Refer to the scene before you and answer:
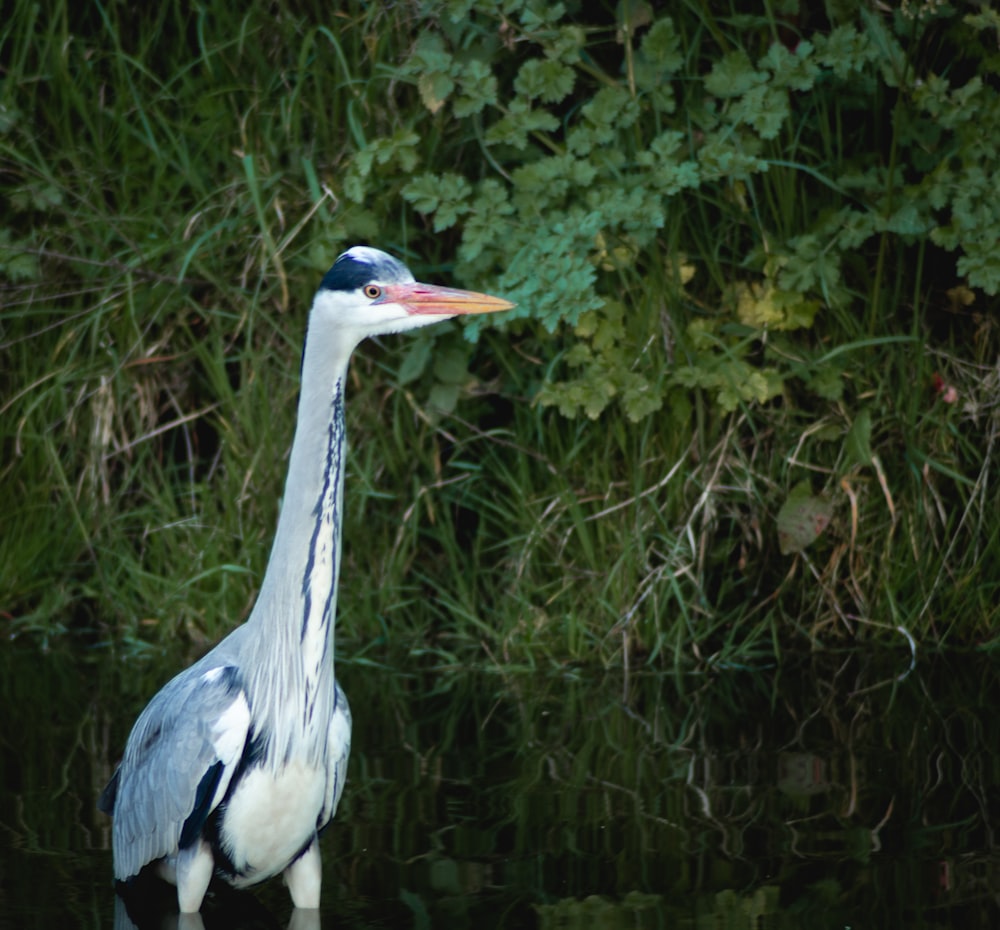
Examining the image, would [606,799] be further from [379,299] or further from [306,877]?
[379,299]

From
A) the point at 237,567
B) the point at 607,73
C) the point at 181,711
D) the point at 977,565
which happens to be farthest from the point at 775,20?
the point at 181,711

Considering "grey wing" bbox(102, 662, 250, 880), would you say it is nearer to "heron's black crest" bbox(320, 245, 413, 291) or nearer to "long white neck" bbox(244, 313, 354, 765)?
"long white neck" bbox(244, 313, 354, 765)

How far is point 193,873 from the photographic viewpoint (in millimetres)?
3627

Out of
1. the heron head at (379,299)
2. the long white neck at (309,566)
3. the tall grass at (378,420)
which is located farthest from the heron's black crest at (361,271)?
the tall grass at (378,420)

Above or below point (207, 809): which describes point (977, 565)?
below

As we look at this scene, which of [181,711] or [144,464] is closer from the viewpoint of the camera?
[181,711]

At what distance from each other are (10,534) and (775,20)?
11.9ft

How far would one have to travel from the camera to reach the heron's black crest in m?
3.68

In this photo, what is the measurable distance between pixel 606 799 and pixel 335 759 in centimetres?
104

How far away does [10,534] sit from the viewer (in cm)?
641

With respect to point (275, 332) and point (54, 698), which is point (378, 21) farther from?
point (54, 698)

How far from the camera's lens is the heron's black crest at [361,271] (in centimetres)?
368

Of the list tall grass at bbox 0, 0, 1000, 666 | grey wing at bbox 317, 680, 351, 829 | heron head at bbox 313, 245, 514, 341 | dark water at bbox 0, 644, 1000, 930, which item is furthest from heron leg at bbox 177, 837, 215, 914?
tall grass at bbox 0, 0, 1000, 666

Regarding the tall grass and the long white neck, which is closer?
the long white neck
